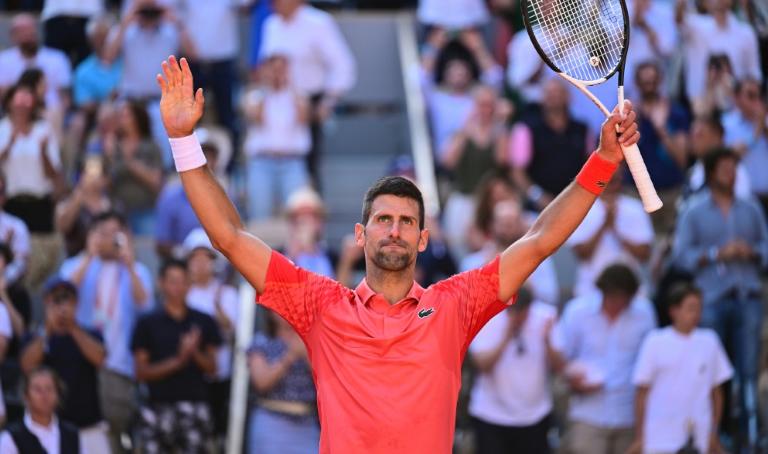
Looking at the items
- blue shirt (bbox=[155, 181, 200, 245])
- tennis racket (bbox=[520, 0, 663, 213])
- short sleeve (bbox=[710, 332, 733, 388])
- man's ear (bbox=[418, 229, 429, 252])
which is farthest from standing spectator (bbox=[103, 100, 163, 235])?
man's ear (bbox=[418, 229, 429, 252])

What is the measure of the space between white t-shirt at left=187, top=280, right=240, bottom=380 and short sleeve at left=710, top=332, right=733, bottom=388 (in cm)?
350

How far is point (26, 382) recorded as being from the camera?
31.1 feet

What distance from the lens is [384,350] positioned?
5.69 m

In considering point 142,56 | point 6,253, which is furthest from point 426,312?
point 142,56

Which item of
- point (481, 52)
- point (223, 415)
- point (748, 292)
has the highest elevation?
point (481, 52)

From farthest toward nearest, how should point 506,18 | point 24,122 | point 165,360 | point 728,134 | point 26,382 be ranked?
point 506,18 < point 728,134 < point 24,122 < point 165,360 < point 26,382

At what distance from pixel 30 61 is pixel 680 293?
6601 millimetres

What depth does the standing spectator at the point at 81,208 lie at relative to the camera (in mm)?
11477

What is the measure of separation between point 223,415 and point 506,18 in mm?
6831

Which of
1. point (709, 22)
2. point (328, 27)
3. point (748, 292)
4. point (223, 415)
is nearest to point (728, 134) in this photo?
point (709, 22)

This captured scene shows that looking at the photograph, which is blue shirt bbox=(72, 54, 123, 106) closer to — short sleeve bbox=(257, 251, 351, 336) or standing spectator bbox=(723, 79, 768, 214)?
standing spectator bbox=(723, 79, 768, 214)

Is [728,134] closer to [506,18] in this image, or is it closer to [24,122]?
[506,18]

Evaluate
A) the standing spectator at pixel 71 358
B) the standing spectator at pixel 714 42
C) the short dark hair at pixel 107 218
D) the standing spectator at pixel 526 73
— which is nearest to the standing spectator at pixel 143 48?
the short dark hair at pixel 107 218

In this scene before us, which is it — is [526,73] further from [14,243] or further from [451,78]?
[14,243]
